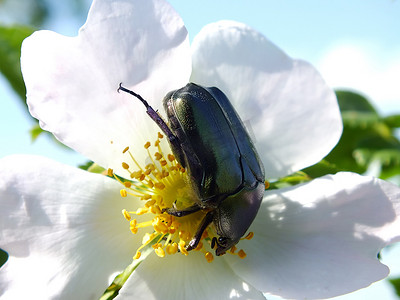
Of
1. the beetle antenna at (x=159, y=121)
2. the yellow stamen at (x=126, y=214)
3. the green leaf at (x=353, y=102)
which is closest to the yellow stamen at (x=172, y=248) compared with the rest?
the yellow stamen at (x=126, y=214)

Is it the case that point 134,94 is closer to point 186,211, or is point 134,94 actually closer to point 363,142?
point 186,211

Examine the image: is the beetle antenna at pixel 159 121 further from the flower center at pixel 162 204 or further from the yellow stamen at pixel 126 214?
the yellow stamen at pixel 126 214

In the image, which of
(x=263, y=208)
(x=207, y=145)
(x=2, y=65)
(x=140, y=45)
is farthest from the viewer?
(x=2, y=65)

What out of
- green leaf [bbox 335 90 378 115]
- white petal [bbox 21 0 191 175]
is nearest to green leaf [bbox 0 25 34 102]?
→ white petal [bbox 21 0 191 175]

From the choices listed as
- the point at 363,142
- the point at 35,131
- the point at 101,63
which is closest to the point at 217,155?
the point at 101,63

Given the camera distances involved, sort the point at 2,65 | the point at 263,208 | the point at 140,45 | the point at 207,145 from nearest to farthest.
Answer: the point at 207,145 → the point at 140,45 → the point at 263,208 → the point at 2,65

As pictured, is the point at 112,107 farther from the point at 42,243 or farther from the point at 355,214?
the point at 355,214

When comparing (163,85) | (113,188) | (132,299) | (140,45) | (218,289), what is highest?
(140,45)

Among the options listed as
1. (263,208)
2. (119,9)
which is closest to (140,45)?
(119,9)
